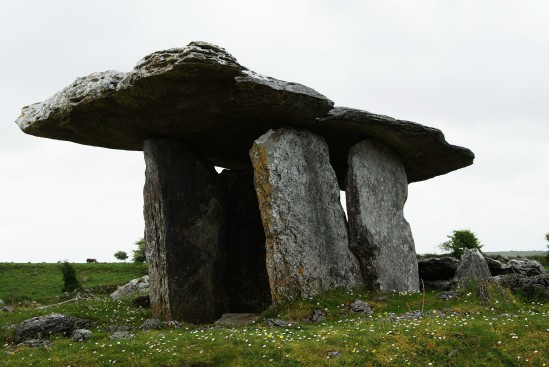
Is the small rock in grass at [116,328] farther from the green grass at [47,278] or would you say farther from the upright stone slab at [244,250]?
the green grass at [47,278]

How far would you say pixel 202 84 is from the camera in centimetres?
1558

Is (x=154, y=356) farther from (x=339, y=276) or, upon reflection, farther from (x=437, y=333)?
(x=339, y=276)

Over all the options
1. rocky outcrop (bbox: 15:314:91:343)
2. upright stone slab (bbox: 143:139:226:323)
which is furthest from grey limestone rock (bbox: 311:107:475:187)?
rocky outcrop (bbox: 15:314:91:343)

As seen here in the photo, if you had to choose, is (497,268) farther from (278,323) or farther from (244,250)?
(278,323)

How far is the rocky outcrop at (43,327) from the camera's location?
48.8 ft

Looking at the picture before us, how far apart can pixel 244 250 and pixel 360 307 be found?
25.1 feet

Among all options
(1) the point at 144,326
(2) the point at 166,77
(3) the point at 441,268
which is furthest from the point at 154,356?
(3) the point at 441,268

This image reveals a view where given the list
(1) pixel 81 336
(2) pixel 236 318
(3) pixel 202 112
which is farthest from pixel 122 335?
(3) pixel 202 112

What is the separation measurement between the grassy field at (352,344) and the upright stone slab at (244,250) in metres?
6.80

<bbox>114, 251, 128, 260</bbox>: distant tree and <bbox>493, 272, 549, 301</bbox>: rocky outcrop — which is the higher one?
<bbox>114, 251, 128, 260</bbox>: distant tree

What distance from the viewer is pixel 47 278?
41219 millimetres

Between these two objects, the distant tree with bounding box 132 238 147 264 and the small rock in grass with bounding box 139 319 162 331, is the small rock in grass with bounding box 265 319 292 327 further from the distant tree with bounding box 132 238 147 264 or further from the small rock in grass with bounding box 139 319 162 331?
the distant tree with bounding box 132 238 147 264

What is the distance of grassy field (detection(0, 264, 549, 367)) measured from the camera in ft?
33.5

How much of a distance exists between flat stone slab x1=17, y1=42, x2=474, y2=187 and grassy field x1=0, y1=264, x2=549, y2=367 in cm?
661
